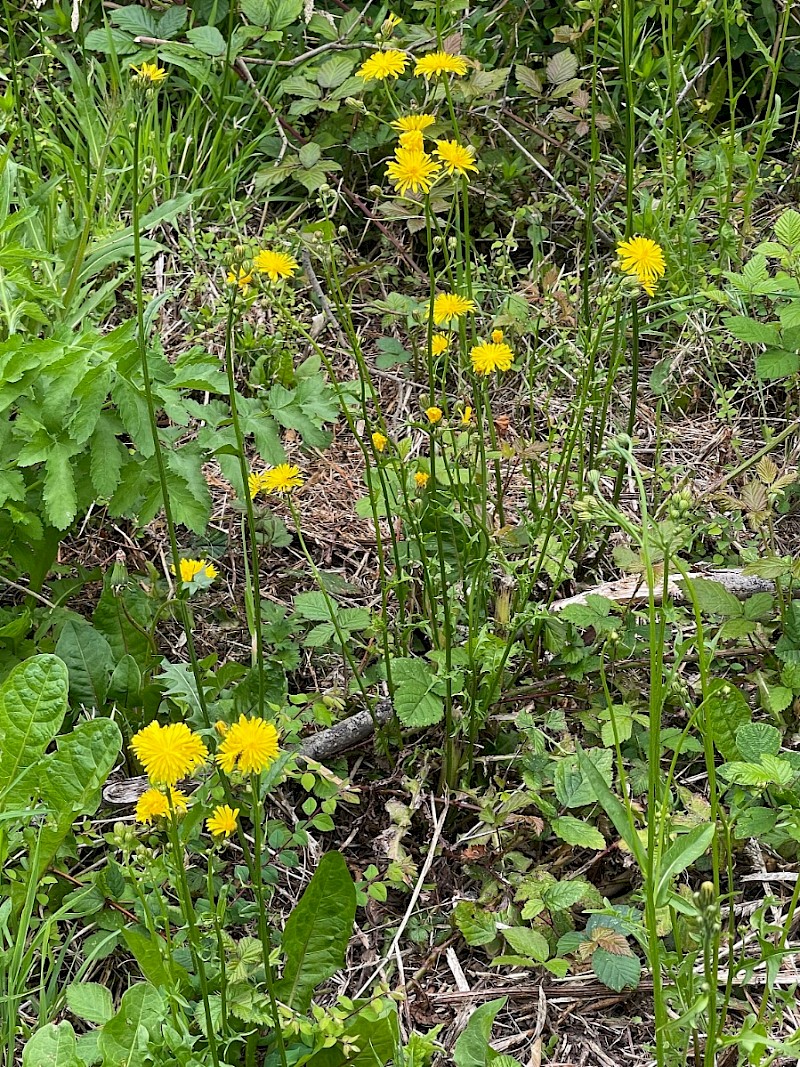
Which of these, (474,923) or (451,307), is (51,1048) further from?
(451,307)

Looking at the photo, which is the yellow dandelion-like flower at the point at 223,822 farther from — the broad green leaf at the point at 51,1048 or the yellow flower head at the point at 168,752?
the broad green leaf at the point at 51,1048

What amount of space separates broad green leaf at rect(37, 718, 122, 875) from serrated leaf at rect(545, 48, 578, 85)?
2189mm

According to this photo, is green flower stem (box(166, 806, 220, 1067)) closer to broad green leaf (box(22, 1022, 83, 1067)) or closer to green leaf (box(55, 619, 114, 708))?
broad green leaf (box(22, 1022, 83, 1067))

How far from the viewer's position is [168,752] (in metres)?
1.28

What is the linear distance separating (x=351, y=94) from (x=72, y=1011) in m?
2.42

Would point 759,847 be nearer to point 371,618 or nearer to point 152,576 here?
point 371,618

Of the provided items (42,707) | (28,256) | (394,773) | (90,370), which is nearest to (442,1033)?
(394,773)

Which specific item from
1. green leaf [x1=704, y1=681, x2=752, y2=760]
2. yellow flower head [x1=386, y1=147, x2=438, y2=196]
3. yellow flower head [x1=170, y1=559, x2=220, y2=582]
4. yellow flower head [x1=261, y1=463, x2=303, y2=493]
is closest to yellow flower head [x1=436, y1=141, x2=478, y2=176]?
yellow flower head [x1=386, y1=147, x2=438, y2=196]

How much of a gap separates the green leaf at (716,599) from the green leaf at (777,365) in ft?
1.52

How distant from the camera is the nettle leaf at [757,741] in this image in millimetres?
1679

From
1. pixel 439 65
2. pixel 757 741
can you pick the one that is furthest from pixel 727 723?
pixel 439 65

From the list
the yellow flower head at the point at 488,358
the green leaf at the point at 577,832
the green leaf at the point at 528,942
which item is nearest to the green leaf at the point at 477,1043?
the green leaf at the point at 528,942

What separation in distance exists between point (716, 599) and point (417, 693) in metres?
0.58

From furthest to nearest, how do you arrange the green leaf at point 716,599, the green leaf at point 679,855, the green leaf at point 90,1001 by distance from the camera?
the green leaf at point 716,599
the green leaf at point 90,1001
the green leaf at point 679,855
